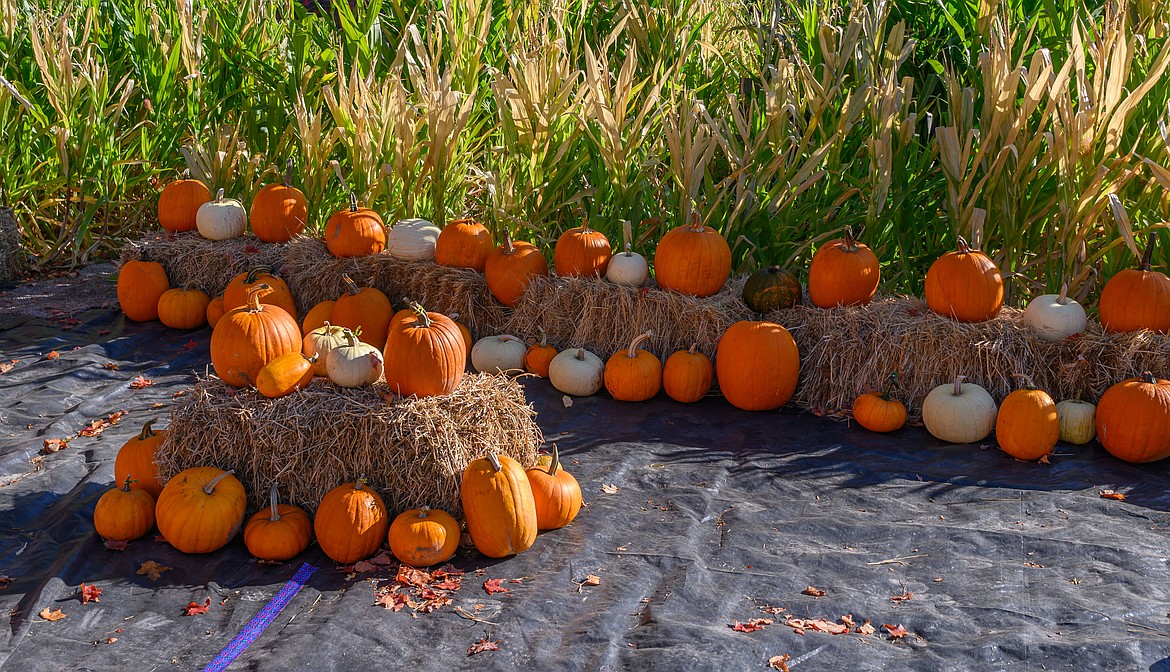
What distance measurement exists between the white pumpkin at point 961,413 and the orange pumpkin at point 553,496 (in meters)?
1.64

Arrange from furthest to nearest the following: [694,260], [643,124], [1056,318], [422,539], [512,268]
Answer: [643,124] → [512,268] → [694,260] → [1056,318] → [422,539]

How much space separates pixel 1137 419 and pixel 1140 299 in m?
0.60

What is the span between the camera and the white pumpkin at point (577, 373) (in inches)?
180

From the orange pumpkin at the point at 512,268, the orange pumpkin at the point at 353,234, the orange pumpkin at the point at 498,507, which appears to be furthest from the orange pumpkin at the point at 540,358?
the orange pumpkin at the point at 498,507

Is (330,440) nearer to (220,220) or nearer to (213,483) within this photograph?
(213,483)

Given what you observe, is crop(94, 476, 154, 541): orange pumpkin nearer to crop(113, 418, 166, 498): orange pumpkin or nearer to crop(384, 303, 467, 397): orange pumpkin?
crop(113, 418, 166, 498): orange pumpkin

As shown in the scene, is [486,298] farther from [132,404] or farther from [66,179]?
[66,179]

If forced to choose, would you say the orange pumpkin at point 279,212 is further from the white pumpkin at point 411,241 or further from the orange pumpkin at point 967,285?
the orange pumpkin at point 967,285

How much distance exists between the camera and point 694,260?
4.70 m

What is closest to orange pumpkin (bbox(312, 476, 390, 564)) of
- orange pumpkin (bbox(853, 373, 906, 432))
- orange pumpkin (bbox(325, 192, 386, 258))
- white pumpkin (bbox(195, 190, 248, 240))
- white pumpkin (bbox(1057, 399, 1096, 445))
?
orange pumpkin (bbox(853, 373, 906, 432))

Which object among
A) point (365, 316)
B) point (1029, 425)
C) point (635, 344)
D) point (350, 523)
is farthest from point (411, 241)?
point (1029, 425)

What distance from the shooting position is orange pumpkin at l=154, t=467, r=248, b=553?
300 cm

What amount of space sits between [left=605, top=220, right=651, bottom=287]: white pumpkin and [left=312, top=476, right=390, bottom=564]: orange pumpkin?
211cm

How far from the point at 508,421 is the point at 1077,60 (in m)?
2.83
